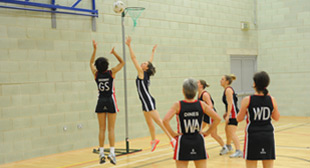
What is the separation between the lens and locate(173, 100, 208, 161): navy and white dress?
419 centimetres

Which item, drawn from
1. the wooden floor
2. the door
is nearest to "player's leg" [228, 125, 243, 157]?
the wooden floor

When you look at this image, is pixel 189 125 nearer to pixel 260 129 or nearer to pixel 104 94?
pixel 260 129

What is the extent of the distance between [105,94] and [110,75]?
324 mm

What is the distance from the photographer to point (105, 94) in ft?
22.5

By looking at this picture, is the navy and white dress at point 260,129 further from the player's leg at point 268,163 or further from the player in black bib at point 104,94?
the player in black bib at point 104,94

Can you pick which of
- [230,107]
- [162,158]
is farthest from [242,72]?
[162,158]

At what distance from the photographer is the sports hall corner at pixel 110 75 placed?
7.91m

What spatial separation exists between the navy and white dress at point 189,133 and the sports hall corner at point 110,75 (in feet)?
0.23

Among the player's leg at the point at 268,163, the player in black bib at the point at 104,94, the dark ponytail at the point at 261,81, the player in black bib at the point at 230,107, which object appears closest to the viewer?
the dark ponytail at the point at 261,81

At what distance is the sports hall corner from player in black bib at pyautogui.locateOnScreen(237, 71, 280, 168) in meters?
0.06

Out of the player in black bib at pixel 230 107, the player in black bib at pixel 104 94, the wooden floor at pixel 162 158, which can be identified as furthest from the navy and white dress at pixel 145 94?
the player in black bib at pixel 230 107

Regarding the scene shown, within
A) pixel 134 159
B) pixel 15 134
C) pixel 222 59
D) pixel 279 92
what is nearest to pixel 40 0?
pixel 15 134

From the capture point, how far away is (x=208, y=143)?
9438 millimetres

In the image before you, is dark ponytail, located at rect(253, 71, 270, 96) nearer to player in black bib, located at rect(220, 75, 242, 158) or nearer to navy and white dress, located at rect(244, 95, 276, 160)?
navy and white dress, located at rect(244, 95, 276, 160)
